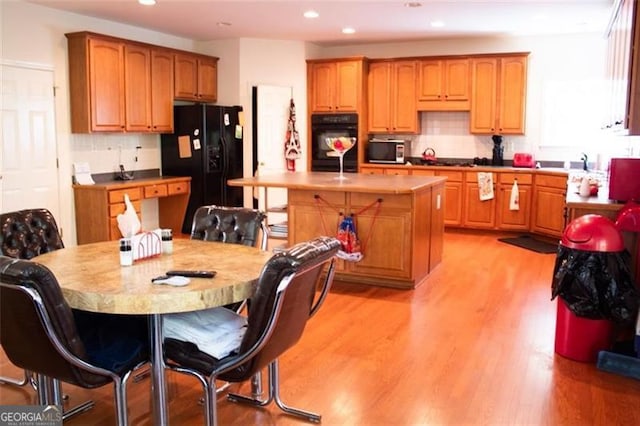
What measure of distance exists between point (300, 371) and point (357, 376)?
32cm

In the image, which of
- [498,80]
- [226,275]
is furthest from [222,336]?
[498,80]

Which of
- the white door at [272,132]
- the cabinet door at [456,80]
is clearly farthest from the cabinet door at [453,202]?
the white door at [272,132]

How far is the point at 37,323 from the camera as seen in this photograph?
1995 millimetres

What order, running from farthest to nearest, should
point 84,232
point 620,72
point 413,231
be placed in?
point 84,232, point 413,231, point 620,72

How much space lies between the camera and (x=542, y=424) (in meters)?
2.61

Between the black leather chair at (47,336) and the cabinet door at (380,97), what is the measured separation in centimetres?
613

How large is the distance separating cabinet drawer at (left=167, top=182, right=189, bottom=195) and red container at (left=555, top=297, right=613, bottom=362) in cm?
469

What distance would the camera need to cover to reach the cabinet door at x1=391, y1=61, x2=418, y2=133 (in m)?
7.70

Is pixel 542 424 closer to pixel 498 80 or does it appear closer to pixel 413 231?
pixel 413 231

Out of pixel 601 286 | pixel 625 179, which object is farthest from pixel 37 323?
pixel 625 179

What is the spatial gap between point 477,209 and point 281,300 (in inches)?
221

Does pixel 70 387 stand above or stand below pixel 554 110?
below

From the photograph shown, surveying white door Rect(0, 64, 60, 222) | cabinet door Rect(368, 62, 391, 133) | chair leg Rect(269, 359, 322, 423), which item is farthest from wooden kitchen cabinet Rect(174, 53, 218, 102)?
chair leg Rect(269, 359, 322, 423)

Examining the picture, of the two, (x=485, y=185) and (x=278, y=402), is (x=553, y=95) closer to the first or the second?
(x=485, y=185)
